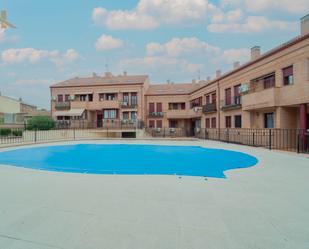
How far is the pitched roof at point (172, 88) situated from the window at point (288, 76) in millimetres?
17830

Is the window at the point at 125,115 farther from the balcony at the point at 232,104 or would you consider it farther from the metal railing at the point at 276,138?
the metal railing at the point at 276,138

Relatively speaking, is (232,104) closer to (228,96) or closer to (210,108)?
(228,96)

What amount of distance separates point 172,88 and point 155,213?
3188 cm

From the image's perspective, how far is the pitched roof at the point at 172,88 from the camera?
3222 cm

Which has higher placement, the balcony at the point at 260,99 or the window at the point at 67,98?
the window at the point at 67,98

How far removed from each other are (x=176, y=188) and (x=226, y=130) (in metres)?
18.1

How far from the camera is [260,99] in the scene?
52.2 feet

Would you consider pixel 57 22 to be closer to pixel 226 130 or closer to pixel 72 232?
pixel 226 130

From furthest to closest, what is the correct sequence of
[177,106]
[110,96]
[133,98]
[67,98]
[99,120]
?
1. [177,106]
2. [99,120]
3. [67,98]
4. [110,96]
5. [133,98]

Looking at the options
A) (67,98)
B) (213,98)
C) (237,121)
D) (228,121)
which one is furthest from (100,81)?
(237,121)

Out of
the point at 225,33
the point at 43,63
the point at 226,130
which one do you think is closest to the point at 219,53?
the point at 225,33

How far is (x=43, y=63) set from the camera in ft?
101

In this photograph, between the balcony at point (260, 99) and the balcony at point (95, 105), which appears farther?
the balcony at point (95, 105)

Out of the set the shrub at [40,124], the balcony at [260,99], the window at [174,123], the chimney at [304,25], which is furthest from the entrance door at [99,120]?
the chimney at [304,25]
